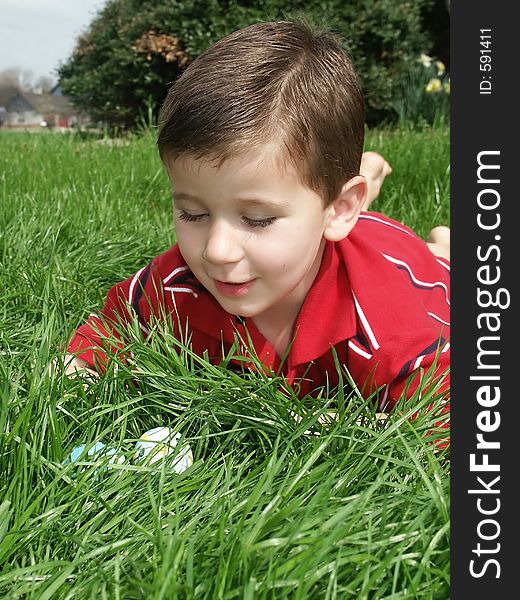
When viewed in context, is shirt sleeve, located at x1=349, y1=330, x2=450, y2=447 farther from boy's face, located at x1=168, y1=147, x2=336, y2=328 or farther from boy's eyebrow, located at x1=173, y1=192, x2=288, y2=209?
boy's eyebrow, located at x1=173, y1=192, x2=288, y2=209

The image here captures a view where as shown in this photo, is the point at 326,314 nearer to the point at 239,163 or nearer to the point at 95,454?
the point at 239,163

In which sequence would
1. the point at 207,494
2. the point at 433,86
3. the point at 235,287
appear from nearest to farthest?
the point at 207,494, the point at 235,287, the point at 433,86

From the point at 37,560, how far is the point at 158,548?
0.24 metres

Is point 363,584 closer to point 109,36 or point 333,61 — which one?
point 333,61

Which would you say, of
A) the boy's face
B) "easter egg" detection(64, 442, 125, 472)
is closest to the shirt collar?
the boy's face

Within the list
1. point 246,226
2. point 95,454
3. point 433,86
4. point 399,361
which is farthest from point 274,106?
point 433,86

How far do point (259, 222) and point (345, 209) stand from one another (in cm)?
36

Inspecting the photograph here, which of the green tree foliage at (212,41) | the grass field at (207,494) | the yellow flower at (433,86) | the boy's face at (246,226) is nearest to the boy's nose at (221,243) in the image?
the boy's face at (246,226)

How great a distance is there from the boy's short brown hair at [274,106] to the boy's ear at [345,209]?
31 millimetres

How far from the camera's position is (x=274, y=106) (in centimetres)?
164

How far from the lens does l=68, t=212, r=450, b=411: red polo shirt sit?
6.10 ft

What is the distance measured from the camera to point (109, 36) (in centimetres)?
969

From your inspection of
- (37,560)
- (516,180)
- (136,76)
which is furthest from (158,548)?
(136,76)

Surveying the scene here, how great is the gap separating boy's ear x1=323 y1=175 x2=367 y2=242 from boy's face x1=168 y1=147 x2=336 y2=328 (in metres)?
0.05
